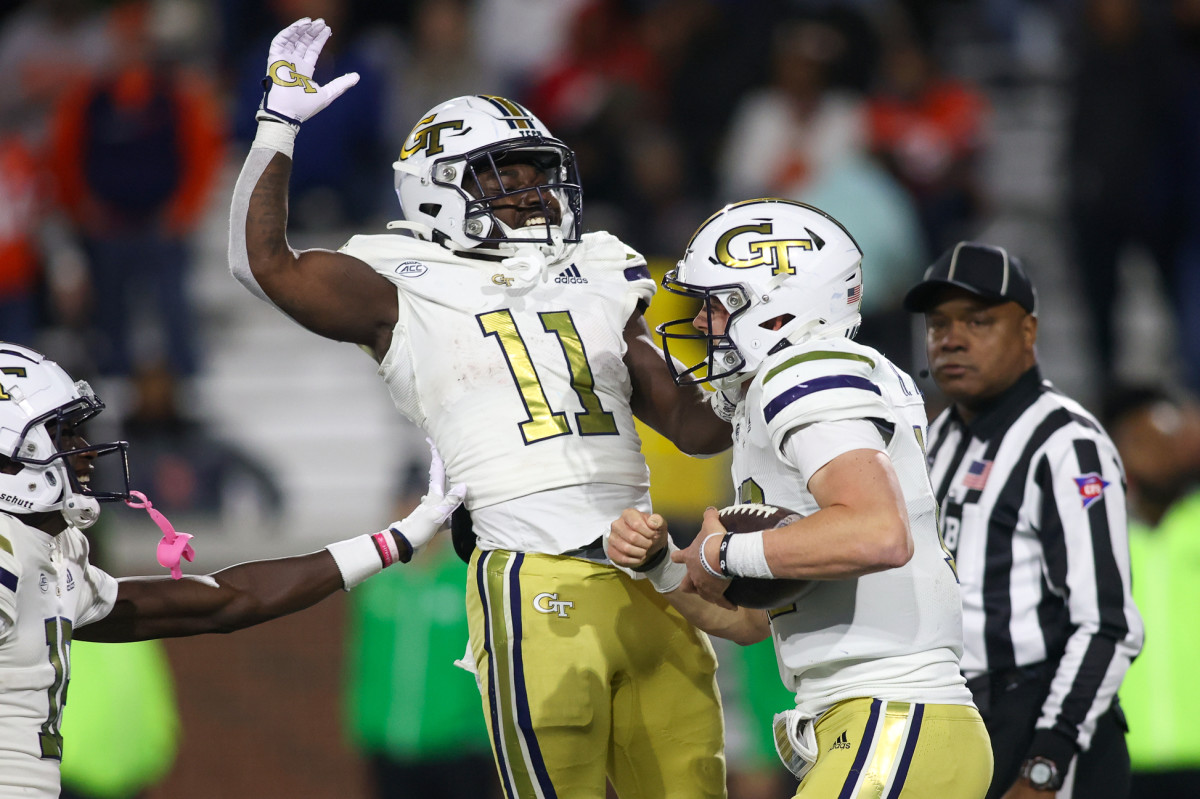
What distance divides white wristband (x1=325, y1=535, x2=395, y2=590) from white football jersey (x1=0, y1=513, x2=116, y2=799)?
27.2 inches

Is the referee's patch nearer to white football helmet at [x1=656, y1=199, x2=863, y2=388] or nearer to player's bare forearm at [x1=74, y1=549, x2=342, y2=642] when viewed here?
white football helmet at [x1=656, y1=199, x2=863, y2=388]

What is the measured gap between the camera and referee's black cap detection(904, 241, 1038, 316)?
15.6ft

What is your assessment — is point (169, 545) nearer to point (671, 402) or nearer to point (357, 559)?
point (357, 559)

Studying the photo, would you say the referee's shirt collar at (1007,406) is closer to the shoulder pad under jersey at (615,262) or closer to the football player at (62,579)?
the shoulder pad under jersey at (615,262)

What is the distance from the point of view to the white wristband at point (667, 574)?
3.96 m

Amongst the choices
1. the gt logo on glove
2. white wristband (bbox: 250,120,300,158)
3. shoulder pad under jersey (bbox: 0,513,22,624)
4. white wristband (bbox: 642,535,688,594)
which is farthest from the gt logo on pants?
the gt logo on glove

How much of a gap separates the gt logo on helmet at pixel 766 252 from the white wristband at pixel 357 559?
1.23 m

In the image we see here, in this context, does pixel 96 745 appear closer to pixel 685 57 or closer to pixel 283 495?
pixel 283 495

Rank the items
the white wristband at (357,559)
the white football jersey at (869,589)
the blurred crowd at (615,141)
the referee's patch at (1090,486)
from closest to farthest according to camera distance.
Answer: the white football jersey at (869,589) < the white wristband at (357,559) < the referee's patch at (1090,486) < the blurred crowd at (615,141)

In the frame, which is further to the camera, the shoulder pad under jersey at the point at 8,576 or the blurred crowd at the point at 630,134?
the blurred crowd at the point at 630,134

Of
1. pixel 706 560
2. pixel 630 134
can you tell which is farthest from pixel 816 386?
pixel 630 134

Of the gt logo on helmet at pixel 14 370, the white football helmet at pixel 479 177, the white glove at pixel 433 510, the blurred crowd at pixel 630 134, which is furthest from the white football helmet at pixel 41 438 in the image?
the blurred crowd at pixel 630 134

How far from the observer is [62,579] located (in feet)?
12.5

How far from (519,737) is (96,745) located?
10.2 feet
